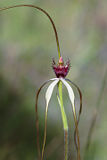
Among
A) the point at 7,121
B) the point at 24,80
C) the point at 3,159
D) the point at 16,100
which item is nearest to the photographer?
the point at 3,159

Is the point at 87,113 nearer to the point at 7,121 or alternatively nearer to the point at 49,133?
the point at 49,133

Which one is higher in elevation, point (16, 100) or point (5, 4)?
point (5, 4)

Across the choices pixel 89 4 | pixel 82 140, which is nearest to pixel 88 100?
pixel 82 140

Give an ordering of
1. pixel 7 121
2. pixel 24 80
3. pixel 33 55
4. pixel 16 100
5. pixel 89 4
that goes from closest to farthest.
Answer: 1. pixel 7 121
2. pixel 16 100
3. pixel 24 80
4. pixel 33 55
5. pixel 89 4

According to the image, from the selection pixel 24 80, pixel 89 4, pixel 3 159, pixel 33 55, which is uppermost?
pixel 89 4

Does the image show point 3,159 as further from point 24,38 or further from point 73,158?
point 24,38

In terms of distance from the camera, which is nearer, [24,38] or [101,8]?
[24,38]

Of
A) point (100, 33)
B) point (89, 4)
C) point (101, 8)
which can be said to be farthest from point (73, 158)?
point (101, 8)
